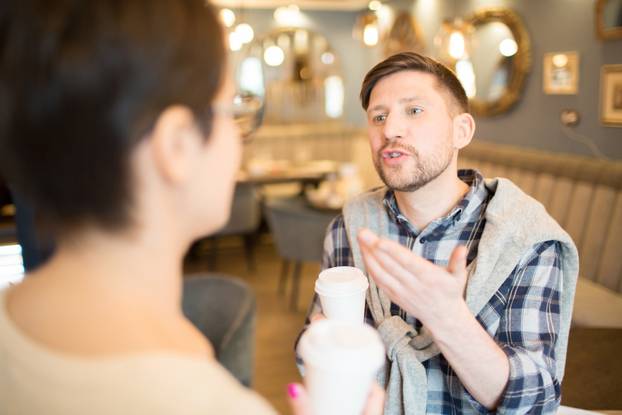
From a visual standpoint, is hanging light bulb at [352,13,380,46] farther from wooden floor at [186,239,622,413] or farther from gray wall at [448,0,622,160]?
wooden floor at [186,239,622,413]

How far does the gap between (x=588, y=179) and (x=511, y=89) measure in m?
1.37

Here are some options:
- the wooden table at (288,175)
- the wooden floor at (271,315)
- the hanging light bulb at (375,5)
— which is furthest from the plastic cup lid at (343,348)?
the hanging light bulb at (375,5)

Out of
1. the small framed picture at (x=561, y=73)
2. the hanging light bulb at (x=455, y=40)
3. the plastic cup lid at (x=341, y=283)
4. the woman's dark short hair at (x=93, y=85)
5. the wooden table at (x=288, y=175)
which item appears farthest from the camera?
the wooden table at (x=288, y=175)

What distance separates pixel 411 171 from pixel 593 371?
81 centimetres

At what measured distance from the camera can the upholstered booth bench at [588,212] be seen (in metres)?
3.00

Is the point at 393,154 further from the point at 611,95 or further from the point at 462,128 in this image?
the point at 611,95

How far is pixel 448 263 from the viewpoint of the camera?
124cm

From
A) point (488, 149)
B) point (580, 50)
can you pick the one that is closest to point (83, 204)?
point (580, 50)

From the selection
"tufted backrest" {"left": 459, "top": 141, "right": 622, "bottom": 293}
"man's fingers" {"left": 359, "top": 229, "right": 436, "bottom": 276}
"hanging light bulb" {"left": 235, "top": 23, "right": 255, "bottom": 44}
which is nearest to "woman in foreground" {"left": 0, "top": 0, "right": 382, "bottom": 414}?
"man's fingers" {"left": 359, "top": 229, "right": 436, "bottom": 276}

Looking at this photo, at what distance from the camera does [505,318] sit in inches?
49.5

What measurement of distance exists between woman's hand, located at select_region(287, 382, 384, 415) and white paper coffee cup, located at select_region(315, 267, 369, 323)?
0.28 meters

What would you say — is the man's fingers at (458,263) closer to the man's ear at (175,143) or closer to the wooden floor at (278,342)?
the man's ear at (175,143)

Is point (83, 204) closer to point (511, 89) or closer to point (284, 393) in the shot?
point (284, 393)

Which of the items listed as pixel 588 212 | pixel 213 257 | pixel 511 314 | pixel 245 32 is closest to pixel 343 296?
pixel 511 314
